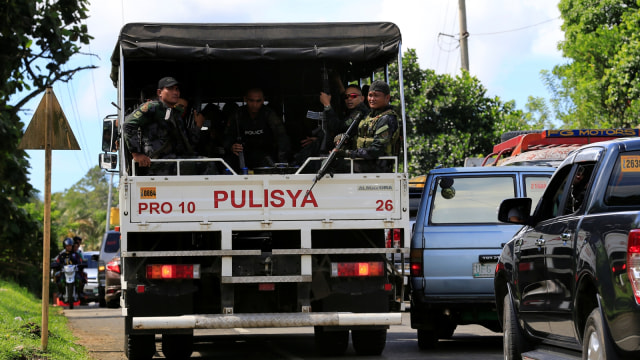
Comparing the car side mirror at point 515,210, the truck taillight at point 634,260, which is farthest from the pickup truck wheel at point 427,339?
the truck taillight at point 634,260

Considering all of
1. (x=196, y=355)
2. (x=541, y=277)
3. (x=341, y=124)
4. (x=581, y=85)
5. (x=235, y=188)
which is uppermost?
(x=581, y=85)

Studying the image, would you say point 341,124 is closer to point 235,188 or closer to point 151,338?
point 235,188

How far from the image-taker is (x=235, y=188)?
1005cm

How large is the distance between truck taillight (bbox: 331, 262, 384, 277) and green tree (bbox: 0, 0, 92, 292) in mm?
9346

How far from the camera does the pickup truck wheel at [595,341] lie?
17.6ft

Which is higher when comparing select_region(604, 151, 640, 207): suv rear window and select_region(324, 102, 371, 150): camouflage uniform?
select_region(324, 102, 371, 150): camouflage uniform

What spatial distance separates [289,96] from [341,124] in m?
1.96

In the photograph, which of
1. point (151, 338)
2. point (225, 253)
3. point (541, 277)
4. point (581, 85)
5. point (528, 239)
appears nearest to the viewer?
point (541, 277)

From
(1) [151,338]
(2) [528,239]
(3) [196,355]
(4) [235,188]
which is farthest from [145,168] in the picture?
(2) [528,239]

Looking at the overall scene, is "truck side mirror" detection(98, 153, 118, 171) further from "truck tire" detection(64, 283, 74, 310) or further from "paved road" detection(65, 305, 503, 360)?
"truck tire" detection(64, 283, 74, 310)

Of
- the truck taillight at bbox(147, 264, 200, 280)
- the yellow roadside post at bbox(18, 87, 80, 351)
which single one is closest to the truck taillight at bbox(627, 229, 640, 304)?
the truck taillight at bbox(147, 264, 200, 280)

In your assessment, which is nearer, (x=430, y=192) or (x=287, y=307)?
(x=287, y=307)

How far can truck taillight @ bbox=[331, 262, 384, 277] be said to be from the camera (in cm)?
1014

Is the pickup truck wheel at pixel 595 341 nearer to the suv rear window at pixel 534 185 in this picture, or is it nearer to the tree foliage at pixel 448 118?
the suv rear window at pixel 534 185
